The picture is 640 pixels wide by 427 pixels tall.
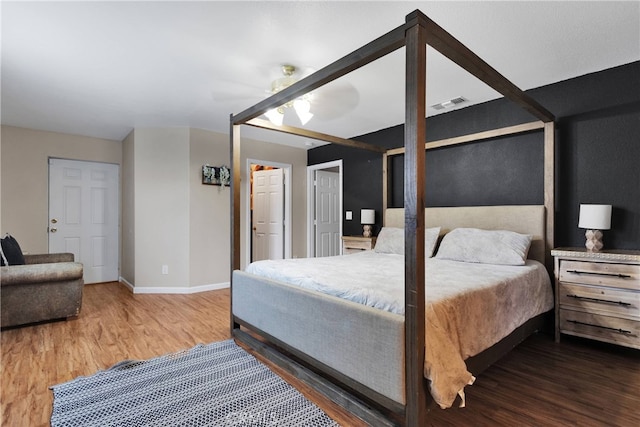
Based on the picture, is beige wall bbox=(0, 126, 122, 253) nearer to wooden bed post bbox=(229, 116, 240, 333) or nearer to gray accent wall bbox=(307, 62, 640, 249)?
wooden bed post bbox=(229, 116, 240, 333)

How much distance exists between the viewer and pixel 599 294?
2525mm

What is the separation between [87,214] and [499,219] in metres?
5.90

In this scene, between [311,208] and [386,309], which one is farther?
[311,208]

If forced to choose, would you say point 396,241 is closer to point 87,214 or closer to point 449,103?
point 449,103

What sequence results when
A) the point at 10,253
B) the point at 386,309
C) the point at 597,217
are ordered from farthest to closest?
the point at 10,253, the point at 597,217, the point at 386,309

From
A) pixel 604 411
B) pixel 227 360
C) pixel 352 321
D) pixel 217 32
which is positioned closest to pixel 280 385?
pixel 227 360

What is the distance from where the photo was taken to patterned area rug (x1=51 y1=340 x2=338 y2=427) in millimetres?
1722

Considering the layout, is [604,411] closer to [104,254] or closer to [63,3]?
[63,3]

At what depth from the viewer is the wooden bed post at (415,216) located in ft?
4.70

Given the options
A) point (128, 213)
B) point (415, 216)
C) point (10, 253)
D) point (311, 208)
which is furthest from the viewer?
point (311, 208)

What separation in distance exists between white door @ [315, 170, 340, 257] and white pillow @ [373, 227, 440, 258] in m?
2.12

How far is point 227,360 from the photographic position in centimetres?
242

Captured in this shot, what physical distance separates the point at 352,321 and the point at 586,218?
2251mm

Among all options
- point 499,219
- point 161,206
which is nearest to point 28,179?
point 161,206
